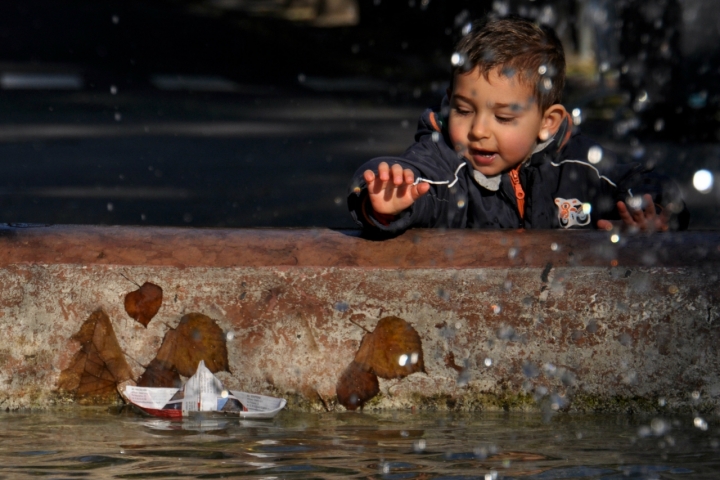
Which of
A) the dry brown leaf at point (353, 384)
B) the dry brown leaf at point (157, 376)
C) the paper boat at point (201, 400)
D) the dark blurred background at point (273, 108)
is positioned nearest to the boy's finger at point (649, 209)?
the dry brown leaf at point (353, 384)

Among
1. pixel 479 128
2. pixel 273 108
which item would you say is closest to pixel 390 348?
pixel 479 128

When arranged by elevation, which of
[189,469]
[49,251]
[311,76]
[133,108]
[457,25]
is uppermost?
[457,25]

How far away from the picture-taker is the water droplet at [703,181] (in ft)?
26.2

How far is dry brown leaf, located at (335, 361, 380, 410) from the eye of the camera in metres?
3.50

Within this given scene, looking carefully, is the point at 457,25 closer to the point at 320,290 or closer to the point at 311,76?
the point at 311,76

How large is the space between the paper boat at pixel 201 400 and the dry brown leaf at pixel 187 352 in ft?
0.08

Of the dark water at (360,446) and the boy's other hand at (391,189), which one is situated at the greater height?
the boy's other hand at (391,189)

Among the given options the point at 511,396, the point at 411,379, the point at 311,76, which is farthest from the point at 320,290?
the point at 311,76

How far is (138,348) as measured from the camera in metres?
3.51

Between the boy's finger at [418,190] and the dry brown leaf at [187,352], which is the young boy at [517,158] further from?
the dry brown leaf at [187,352]

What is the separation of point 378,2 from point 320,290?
18.1 meters

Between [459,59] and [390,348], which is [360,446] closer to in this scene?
[390,348]

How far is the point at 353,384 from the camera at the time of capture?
11.5ft

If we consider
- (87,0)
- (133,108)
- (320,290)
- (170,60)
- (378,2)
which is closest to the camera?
(320,290)
